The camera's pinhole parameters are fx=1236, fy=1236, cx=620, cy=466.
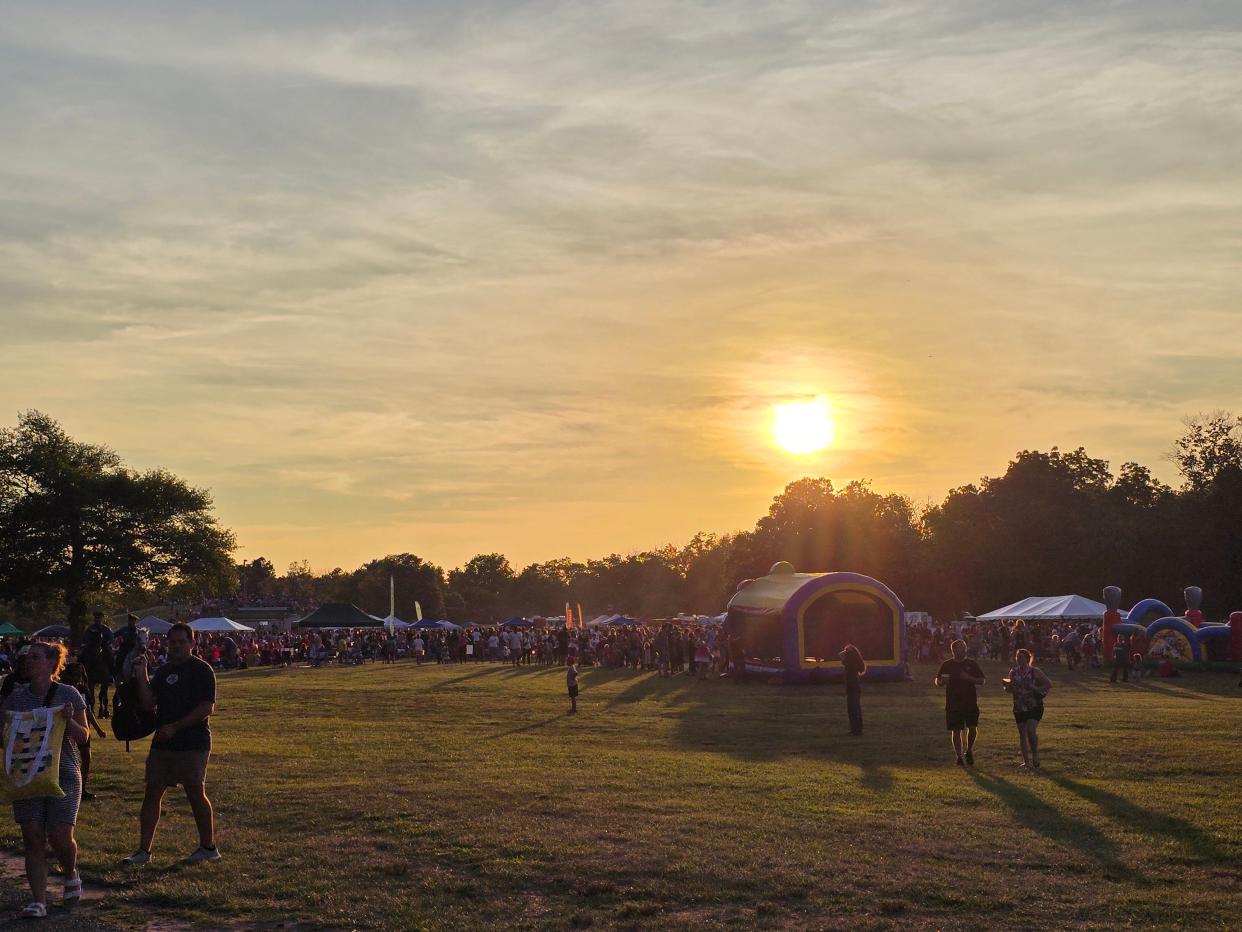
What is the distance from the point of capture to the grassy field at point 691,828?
8320 mm

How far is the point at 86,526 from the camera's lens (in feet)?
200

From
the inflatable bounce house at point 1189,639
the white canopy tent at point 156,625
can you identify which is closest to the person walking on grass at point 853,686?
the inflatable bounce house at point 1189,639

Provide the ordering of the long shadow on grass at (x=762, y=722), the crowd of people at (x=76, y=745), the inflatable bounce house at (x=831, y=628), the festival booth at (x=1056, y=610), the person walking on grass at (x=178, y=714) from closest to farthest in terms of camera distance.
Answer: the crowd of people at (x=76, y=745) → the person walking on grass at (x=178, y=714) → the long shadow on grass at (x=762, y=722) → the inflatable bounce house at (x=831, y=628) → the festival booth at (x=1056, y=610)

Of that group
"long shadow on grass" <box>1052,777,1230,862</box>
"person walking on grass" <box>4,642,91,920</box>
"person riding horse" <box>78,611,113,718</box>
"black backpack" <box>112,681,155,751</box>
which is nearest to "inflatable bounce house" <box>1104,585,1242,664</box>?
"long shadow on grass" <box>1052,777,1230,862</box>

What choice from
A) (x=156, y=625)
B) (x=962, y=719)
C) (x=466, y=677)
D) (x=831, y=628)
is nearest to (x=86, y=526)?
(x=156, y=625)

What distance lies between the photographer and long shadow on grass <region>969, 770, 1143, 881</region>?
9662 mm

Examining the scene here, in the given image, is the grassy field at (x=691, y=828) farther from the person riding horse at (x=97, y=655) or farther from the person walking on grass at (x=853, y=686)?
the person riding horse at (x=97, y=655)

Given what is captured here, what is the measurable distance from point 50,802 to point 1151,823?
9.38 metres

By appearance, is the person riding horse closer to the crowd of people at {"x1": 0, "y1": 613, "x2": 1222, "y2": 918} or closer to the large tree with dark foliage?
the crowd of people at {"x1": 0, "y1": 613, "x2": 1222, "y2": 918}

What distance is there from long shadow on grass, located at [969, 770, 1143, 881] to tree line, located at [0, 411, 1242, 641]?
5312cm

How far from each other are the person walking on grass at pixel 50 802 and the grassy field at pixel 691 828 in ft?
1.42

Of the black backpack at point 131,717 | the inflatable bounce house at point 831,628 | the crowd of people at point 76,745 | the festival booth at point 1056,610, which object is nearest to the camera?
the crowd of people at point 76,745

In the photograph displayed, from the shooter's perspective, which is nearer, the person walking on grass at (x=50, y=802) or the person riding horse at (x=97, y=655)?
the person walking on grass at (x=50, y=802)

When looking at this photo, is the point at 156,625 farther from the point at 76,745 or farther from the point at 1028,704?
the point at 76,745
